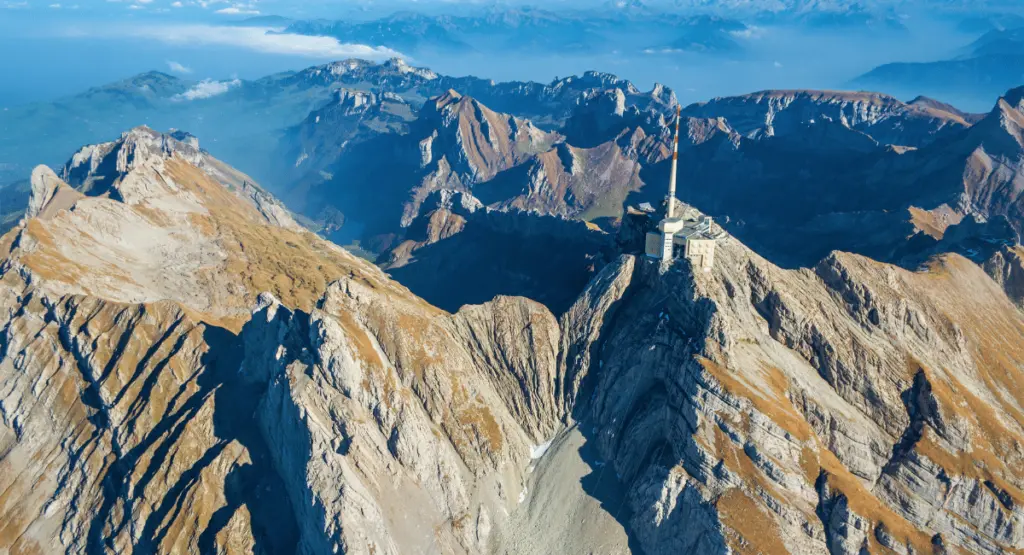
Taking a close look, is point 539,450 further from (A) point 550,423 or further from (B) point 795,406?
(B) point 795,406

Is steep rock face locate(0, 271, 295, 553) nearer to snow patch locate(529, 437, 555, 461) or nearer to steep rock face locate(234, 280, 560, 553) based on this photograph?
steep rock face locate(234, 280, 560, 553)

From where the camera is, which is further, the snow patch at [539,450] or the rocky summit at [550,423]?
the snow patch at [539,450]

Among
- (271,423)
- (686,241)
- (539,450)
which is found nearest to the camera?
(271,423)

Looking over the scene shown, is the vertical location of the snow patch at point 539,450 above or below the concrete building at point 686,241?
below

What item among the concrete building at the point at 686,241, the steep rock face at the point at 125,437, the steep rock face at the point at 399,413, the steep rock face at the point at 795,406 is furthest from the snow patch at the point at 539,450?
the steep rock face at the point at 125,437

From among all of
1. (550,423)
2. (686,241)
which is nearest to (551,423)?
(550,423)

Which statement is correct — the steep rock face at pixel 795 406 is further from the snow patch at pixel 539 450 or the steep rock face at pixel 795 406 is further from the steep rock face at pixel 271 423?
the steep rock face at pixel 271 423
